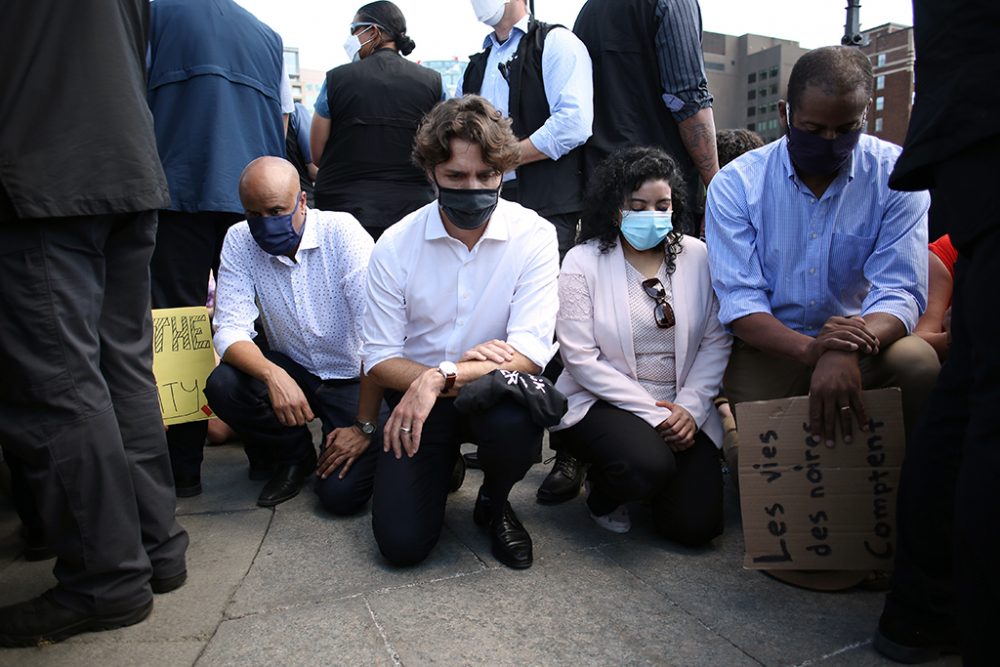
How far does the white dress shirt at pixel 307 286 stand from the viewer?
127 inches

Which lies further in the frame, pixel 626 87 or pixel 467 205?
pixel 626 87

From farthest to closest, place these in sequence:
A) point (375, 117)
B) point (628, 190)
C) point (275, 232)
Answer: point (375, 117) → point (275, 232) → point (628, 190)

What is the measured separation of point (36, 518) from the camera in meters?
2.62

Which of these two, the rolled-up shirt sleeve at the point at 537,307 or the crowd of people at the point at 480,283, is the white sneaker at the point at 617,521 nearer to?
the crowd of people at the point at 480,283

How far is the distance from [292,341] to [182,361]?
1.51 feet

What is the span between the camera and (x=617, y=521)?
282cm

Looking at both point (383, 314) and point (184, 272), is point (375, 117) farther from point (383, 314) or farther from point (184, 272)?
point (383, 314)

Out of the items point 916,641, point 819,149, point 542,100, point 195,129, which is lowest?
point 916,641

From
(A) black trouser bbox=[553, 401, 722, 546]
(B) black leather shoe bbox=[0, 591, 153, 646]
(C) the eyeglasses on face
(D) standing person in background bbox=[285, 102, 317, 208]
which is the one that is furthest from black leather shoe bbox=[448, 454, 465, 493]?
(D) standing person in background bbox=[285, 102, 317, 208]

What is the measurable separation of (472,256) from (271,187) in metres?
0.93

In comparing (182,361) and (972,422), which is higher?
(972,422)

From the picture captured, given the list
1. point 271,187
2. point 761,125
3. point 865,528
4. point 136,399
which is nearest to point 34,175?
point 136,399

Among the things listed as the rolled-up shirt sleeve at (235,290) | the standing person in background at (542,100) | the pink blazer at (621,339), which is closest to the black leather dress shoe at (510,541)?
the pink blazer at (621,339)

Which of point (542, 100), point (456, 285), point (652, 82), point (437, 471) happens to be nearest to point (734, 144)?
point (652, 82)
